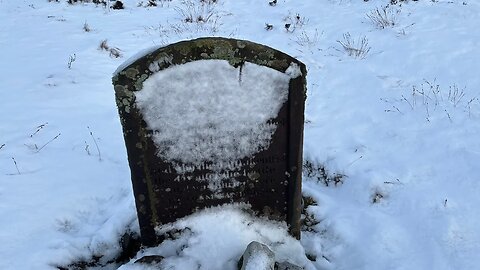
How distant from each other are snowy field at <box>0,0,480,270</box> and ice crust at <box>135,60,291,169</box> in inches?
18.1

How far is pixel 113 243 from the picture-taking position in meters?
2.96

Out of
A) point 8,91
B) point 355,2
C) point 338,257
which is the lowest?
point 338,257

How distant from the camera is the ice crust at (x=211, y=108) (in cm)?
240

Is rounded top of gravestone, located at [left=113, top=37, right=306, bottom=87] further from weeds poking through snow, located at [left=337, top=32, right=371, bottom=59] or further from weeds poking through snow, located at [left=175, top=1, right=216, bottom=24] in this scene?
weeds poking through snow, located at [left=175, top=1, right=216, bottom=24]

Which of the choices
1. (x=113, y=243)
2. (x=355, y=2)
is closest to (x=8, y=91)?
(x=113, y=243)

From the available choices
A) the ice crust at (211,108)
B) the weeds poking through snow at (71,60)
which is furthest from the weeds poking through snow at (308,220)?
the weeds poking through snow at (71,60)

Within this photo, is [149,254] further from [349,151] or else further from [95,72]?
[95,72]

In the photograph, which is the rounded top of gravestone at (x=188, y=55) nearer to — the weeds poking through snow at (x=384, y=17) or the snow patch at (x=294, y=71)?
the snow patch at (x=294, y=71)

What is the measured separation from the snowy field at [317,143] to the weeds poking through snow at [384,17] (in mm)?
30

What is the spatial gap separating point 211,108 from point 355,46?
12.7 ft

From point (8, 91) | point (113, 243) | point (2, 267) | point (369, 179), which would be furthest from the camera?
point (8, 91)

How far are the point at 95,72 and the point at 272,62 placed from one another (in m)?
3.63

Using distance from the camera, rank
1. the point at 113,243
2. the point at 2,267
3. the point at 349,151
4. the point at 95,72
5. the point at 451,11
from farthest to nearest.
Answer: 1. the point at 451,11
2. the point at 95,72
3. the point at 349,151
4. the point at 113,243
5. the point at 2,267

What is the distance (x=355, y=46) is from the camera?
587cm
